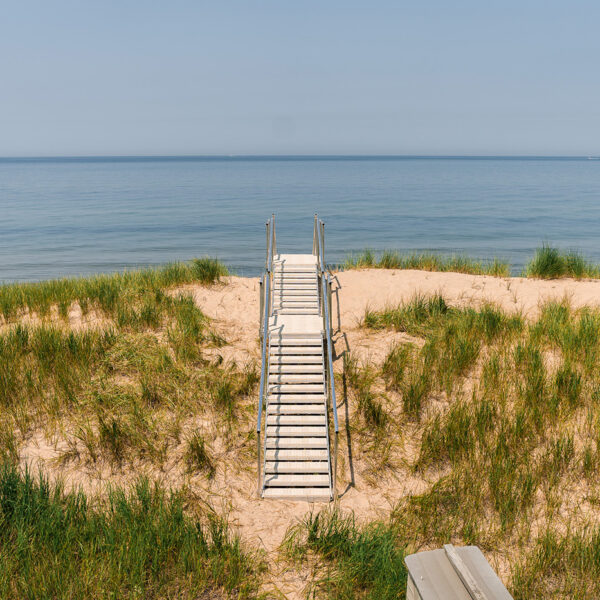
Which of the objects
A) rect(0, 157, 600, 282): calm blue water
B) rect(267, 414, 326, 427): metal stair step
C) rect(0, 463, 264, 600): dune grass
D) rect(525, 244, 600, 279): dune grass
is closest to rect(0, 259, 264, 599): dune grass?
rect(0, 463, 264, 600): dune grass

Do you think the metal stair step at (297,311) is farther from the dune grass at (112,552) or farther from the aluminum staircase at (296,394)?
the dune grass at (112,552)

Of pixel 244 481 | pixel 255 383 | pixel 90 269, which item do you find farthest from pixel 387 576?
pixel 90 269

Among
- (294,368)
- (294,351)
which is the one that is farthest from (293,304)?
(294,368)

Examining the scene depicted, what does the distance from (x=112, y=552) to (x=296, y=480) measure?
4499 millimetres

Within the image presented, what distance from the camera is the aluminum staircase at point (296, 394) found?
1037 centimetres

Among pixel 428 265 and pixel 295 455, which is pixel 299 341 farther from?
pixel 428 265

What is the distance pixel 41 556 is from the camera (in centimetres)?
668

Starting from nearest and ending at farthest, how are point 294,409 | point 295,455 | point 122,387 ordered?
point 295,455, point 294,409, point 122,387

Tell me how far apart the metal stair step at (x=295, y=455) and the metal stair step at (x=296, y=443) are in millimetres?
114

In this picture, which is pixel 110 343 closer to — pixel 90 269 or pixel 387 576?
pixel 387 576

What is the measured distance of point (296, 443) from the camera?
442 inches

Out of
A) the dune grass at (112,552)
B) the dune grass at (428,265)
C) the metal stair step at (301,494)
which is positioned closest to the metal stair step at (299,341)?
the metal stair step at (301,494)

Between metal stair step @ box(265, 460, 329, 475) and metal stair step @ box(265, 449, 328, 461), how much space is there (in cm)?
10

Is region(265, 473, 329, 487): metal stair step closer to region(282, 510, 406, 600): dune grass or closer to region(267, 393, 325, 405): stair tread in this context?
region(282, 510, 406, 600): dune grass
